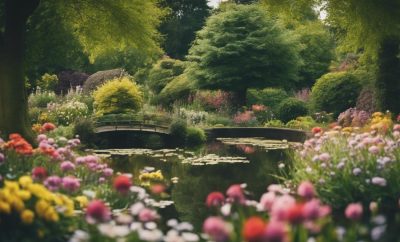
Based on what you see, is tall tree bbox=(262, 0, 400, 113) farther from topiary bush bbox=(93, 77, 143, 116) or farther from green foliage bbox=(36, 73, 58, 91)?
green foliage bbox=(36, 73, 58, 91)

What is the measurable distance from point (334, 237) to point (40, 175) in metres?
3.08

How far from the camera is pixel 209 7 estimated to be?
179ft

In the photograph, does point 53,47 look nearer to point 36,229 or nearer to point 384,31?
point 384,31

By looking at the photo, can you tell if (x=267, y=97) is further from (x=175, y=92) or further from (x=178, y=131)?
(x=178, y=131)

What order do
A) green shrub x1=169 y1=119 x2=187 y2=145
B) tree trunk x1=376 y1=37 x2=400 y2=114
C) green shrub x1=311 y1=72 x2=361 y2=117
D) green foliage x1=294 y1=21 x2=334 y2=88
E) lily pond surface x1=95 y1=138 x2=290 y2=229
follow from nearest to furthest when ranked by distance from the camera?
lily pond surface x1=95 y1=138 x2=290 y2=229, tree trunk x1=376 y1=37 x2=400 y2=114, green shrub x1=169 y1=119 x2=187 y2=145, green shrub x1=311 y1=72 x2=361 y2=117, green foliage x1=294 y1=21 x2=334 y2=88

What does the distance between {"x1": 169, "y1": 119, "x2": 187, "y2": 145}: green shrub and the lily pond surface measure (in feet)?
3.19

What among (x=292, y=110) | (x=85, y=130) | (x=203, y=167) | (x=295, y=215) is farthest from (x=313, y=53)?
(x=295, y=215)

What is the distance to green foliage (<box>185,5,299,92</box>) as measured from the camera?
27.0 meters

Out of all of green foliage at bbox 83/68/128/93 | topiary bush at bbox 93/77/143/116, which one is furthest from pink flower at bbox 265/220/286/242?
green foliage at bbox 83/68/128/93

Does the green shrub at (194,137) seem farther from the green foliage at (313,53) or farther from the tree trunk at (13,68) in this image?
the green foliage at (313,53)

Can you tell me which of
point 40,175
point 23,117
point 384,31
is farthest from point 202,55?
point 40,175

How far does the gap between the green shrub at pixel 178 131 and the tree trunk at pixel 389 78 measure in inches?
263

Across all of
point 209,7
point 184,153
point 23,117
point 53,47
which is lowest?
point 184,153

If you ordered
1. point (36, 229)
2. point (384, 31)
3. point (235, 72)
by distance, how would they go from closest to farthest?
point (36, 229), point (384, 31), point (235, 72)
